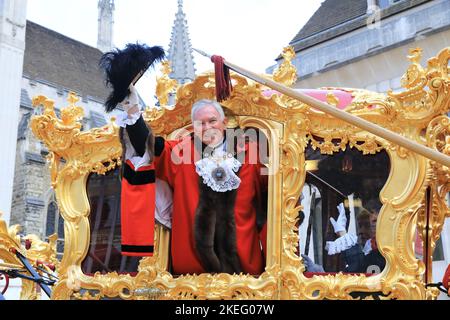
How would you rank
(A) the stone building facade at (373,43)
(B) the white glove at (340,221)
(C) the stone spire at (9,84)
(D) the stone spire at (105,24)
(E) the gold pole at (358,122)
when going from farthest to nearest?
(D) the stone spire at (105,24), (C) the stone spire at (9,84), (A) the stone building facade at (373,43), (B) the white glove at (340,221), (E) the gold pole at (358,122)

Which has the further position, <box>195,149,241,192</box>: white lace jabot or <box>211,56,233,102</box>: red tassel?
<box>195,149,241,192</box>: white lace jabot

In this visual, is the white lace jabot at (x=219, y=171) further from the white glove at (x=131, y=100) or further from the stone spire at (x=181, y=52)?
the stone spire at (x=181, y=52)

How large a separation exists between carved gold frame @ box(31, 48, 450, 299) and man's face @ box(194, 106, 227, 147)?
0.42 ft

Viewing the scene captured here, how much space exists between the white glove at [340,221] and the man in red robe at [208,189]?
1.59 ft

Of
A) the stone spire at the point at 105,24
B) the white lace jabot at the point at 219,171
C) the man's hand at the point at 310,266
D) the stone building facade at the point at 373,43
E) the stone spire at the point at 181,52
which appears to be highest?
the stone spire at the point at 105,24

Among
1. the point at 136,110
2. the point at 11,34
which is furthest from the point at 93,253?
the point at 11,34

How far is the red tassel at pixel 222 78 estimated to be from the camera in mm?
3727

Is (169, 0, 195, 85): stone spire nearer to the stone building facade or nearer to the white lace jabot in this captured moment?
the stone building facade

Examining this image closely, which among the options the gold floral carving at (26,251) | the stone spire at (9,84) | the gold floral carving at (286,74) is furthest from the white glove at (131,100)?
the stone spire at (9,84)

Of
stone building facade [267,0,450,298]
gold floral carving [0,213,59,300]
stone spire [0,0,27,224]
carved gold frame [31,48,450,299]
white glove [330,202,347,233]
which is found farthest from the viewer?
stone spire [0,0,27,224]

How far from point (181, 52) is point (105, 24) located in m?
21.6

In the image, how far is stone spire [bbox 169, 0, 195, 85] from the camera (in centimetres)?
2361

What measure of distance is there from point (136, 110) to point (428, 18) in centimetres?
869

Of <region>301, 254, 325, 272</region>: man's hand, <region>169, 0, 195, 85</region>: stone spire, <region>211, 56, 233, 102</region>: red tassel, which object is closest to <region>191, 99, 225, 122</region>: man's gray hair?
<region>211, 56, 233, 102</region>: red tassel
